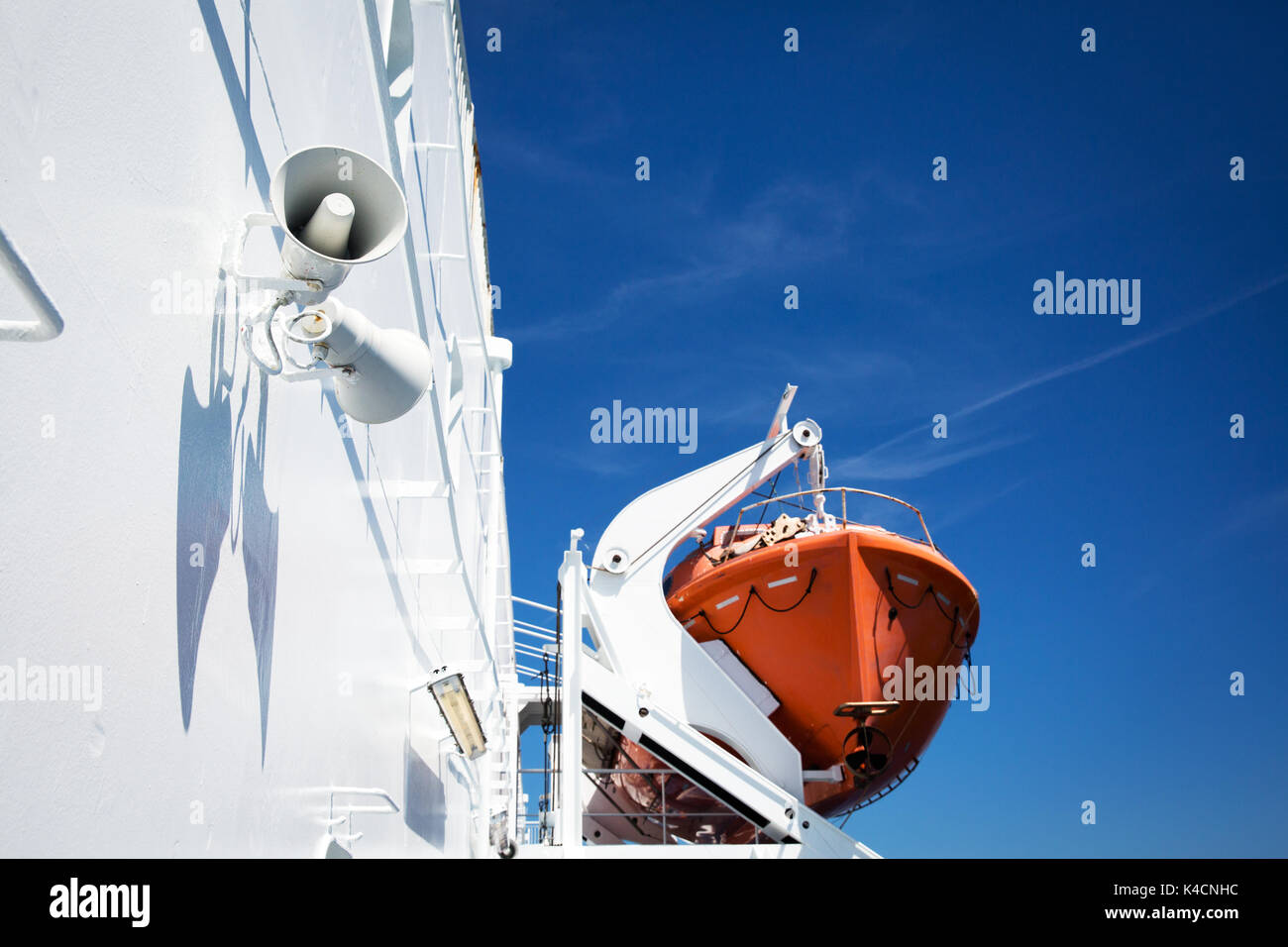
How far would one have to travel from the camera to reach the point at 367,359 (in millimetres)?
2881

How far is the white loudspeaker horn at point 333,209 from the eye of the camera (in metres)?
2.58

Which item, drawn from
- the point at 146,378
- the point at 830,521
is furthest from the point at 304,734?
the point at 830,521

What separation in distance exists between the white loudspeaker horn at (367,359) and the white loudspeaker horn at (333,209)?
10 cm

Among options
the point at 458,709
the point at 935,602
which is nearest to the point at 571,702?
the point at 935,602

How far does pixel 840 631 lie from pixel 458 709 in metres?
7.99

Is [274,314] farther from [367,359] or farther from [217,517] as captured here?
[217,517]

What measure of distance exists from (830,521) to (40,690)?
13.2 metres

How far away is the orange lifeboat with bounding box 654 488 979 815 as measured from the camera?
527 inches

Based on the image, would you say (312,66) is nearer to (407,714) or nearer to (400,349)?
(400,349)

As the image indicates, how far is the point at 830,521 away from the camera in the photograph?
14.5 m

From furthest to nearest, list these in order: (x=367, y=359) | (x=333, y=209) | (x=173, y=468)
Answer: (x=367, y=359) < (x=333, y=209) < (x=173, y=468)

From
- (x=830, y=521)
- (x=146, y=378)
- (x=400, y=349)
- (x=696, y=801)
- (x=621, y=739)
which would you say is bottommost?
(x=696, y=801)
